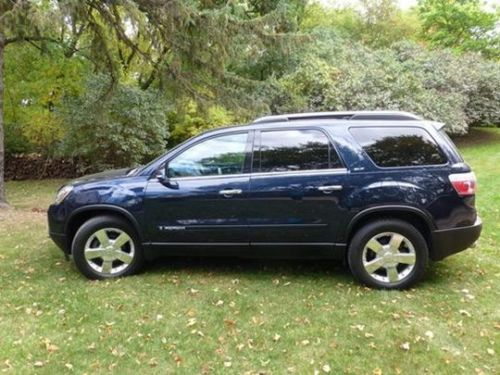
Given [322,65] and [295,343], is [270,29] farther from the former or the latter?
[295,343]

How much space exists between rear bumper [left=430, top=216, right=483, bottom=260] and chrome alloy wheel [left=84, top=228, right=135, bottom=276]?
3036 millimetres

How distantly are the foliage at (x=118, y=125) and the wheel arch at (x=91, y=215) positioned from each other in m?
7.18

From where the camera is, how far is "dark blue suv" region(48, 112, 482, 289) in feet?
14.6

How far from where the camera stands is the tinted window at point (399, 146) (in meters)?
4.51

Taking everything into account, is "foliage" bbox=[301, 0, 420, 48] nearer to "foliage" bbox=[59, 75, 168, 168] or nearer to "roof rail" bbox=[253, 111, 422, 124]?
"foliage" bbox=[59, 75, 168, 168]

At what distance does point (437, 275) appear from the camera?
4.93m

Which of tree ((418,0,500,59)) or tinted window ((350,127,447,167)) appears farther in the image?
tree ((418,0,500,59))

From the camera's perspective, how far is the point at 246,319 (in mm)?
4059

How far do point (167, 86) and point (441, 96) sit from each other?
1001 cm

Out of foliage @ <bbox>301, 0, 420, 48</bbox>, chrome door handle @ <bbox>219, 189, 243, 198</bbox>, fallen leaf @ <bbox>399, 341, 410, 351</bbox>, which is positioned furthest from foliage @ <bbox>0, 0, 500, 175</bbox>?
foliage @ <bbox>301, 0, 420, 48</bbox>

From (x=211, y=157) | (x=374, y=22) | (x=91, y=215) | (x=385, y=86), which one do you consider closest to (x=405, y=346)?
(x=211, y=157)

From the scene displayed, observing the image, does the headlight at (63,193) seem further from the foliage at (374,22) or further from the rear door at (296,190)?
the foliage at (374,22)

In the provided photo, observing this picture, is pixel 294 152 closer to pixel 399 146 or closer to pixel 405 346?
pixel 399 146

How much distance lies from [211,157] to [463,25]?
988 inches
